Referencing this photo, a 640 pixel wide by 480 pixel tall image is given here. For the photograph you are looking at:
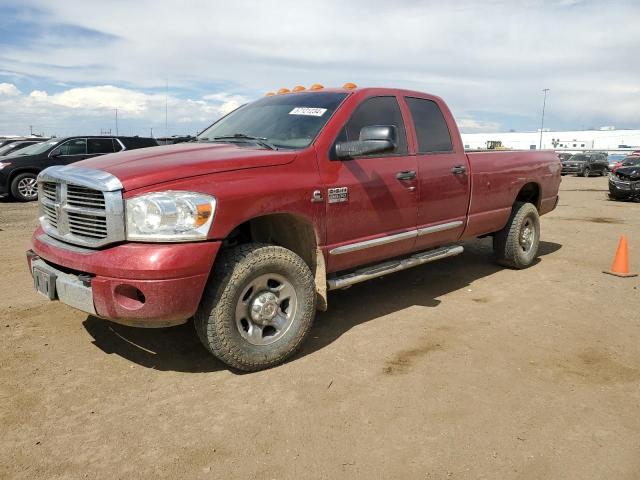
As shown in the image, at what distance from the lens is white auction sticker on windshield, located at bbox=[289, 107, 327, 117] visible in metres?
4.19

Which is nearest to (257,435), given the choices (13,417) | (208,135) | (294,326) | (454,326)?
(294,326)

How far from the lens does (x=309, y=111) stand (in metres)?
4.26

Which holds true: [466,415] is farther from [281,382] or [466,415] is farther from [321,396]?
[281,382]

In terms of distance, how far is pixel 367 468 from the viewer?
2541mm

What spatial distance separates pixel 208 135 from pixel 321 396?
2.64 metres

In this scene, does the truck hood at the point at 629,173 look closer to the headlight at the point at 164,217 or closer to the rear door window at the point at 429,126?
the rear door window at the point at 429,126

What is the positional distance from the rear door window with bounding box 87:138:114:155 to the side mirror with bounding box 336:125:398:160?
12060mm

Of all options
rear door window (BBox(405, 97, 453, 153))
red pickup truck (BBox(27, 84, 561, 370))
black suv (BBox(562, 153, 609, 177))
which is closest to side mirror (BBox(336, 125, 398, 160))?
red pickup truck (BBox(27, 84, 561, 370))

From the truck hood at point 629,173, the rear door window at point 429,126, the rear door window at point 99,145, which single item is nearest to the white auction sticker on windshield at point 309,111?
the rear door window at point 429,126

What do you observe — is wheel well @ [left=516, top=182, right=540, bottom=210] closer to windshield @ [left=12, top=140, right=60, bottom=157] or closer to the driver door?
the driver door

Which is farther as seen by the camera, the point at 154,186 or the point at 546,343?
A: the point at 546,343

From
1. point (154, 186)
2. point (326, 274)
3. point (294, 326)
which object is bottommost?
point (294, 326)

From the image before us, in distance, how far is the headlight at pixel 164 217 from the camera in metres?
3.05

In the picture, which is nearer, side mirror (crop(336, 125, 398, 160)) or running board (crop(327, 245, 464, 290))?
side mirror (crop(336, 125, 398, 160))
